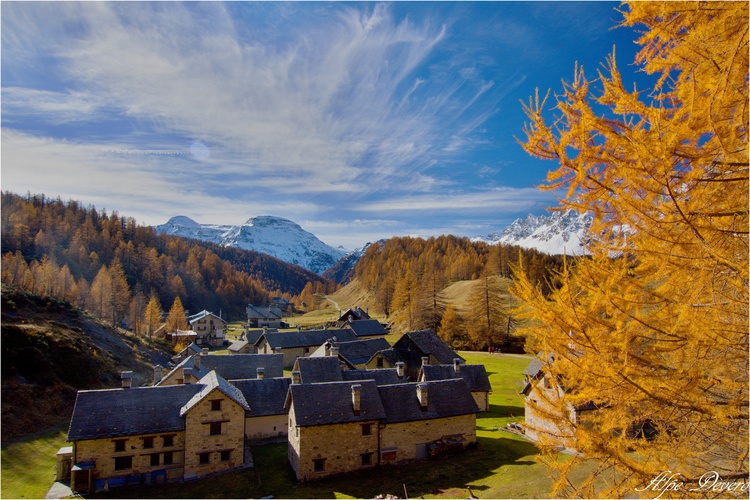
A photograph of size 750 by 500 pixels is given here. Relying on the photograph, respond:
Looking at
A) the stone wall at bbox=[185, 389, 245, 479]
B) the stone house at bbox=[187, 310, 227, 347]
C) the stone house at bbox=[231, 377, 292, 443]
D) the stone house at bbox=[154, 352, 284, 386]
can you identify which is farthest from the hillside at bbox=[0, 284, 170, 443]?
the stone house at bbox=[187, 310, 227, 347]

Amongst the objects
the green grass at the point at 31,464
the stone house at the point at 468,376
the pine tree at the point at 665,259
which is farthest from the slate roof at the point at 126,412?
the pine tree at the point at 665,259

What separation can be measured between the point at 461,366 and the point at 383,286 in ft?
310

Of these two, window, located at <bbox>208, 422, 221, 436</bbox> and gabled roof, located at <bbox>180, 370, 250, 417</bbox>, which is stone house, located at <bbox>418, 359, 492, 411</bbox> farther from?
window, located at <bbox>208, 422, 221, 436</bbox>

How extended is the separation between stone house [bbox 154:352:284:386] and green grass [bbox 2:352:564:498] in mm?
11408

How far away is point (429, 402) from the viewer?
107 feet

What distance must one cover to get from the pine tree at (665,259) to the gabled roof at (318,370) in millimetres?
33760

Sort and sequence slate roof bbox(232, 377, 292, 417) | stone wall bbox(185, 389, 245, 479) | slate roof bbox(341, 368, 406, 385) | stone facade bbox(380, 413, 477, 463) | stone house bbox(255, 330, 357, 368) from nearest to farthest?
stone wall bbox(185, 389, 245, 479) < stone facade bbox(380, 413, 477, 463) < slate roof bbox(232, 377, 292, 417) < slate roof bbox(341, 368, 406, 385) < stone house bbox(255, 330, 357, 368)

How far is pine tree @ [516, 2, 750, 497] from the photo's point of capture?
5.66m

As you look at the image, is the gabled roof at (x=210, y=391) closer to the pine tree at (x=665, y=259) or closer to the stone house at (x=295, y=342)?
the pine tree at (x=665, y=259)

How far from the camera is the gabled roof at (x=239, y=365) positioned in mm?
45562

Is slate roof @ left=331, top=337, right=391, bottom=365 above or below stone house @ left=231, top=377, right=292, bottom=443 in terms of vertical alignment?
above

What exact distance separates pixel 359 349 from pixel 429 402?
2229 cm

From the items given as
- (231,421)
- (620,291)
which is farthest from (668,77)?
(231,421)

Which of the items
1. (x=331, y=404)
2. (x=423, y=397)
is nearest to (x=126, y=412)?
Result: (x=331, y=404)
